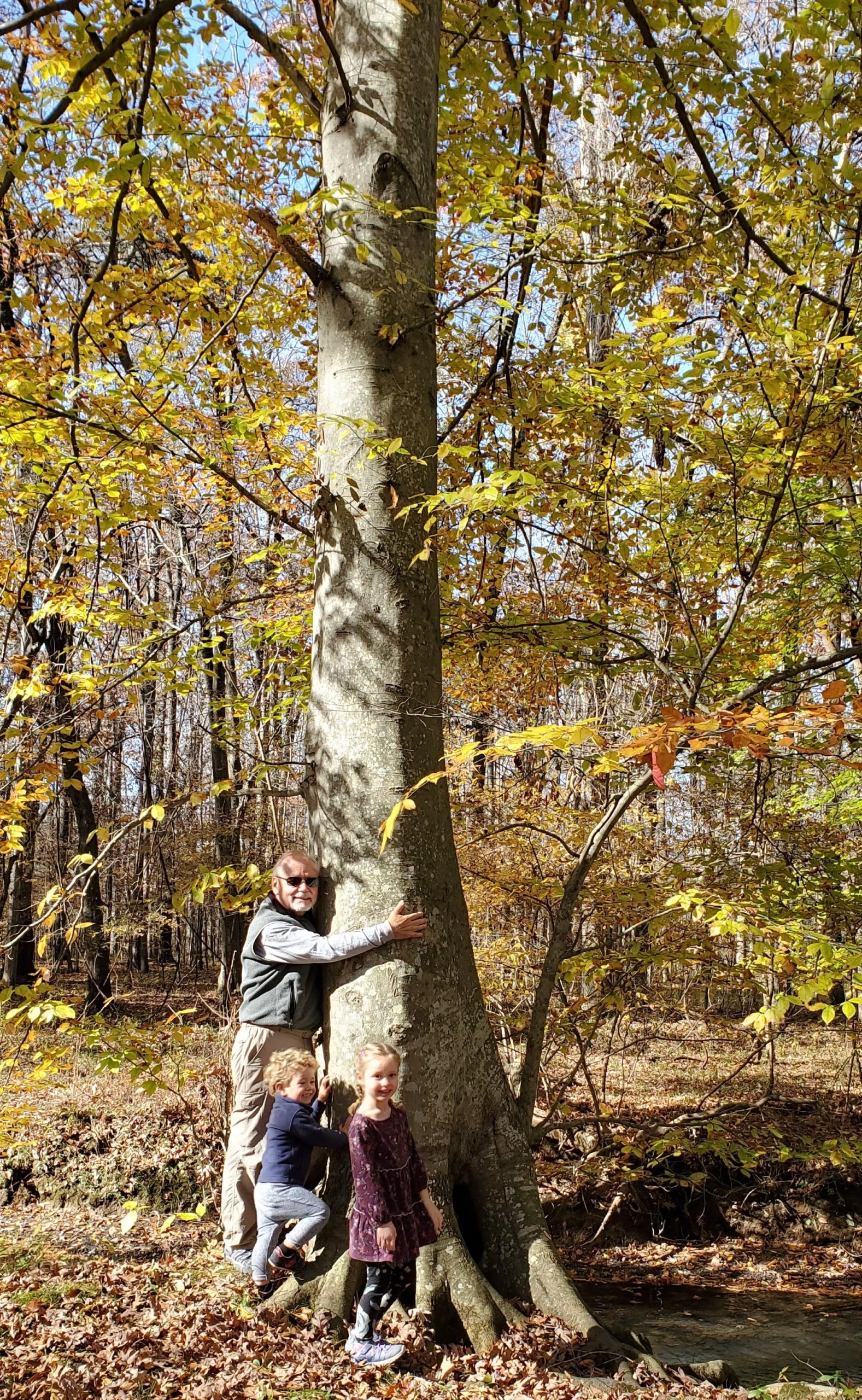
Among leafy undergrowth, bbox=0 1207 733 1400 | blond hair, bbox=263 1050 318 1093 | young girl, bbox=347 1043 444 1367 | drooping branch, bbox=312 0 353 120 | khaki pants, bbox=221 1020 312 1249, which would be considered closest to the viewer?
leafy undergrowth, bbox=0 1207 733 1400

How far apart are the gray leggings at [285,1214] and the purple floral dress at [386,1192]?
22 cm

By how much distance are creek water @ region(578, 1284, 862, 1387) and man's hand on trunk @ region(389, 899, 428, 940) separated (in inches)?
82.7

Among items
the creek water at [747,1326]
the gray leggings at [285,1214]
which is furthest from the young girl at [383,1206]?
the creek water at [747,1326]

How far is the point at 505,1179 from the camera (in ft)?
12.6

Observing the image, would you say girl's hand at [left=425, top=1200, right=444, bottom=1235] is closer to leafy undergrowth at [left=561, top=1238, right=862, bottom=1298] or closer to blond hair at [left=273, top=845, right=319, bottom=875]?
blond hair at [left=273, top=845, right=319, bottom=875]

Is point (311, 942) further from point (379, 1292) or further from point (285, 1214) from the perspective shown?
point (379, 1292)

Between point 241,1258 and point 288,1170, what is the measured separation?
647mm

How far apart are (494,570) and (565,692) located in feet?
14.1

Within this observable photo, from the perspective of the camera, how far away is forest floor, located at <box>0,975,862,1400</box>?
3.17m

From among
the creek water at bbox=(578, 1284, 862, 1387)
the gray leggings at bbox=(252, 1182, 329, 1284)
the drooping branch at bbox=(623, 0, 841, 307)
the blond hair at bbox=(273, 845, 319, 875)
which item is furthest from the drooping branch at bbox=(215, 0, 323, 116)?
the creek water at bbox=(578, 1284, 862, 1387)

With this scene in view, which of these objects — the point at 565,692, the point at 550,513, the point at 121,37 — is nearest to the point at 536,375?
the point at 550,513

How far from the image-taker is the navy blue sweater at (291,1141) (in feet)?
11.9

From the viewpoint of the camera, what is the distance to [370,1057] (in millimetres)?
3451

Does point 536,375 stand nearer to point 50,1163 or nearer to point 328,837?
point 328,837
